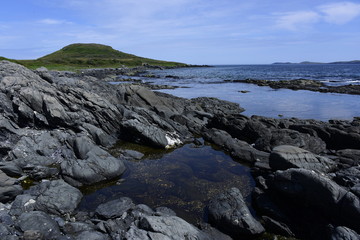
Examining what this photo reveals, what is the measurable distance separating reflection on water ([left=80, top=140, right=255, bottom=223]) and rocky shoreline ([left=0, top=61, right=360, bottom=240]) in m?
1.11

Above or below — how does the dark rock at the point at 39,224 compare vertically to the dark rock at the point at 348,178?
below

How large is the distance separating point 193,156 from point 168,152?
9.54ft

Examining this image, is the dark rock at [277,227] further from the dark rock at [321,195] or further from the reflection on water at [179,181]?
the reflection on water at [179,181]

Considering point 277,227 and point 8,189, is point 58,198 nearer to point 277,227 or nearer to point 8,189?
point 8,189

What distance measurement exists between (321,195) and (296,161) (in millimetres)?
5609

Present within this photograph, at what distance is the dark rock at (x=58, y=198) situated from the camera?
15.9 meters

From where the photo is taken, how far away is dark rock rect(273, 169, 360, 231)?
45.4 ft

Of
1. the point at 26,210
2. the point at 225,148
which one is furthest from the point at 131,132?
the point at 26,210

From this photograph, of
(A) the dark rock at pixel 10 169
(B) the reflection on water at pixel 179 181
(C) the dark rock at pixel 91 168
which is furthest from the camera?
(C) the dark rock at pixel 91 168

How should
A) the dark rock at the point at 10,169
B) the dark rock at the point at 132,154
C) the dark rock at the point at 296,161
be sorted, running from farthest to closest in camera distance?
the dark rock at the point at 132,154 → the dark rock at the point at 296,161 → the dark rock at the point at 10,169

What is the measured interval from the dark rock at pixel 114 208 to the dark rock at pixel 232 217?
5368 millimetres

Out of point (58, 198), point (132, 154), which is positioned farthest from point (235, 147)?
point (58, 198)

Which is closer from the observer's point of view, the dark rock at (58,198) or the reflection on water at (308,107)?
the dark rock at (58,198)

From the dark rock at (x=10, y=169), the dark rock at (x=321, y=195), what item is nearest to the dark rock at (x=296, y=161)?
the dark rock at (x=321, y=195)
